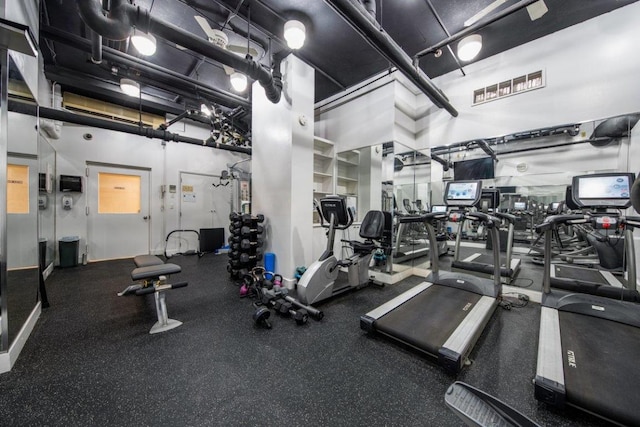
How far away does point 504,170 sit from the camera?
14.6ft

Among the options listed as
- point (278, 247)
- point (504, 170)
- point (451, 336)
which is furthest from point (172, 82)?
point (504, 170)

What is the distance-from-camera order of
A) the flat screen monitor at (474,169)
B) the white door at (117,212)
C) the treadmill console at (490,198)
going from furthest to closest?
the white door at (117,212) < the flat screen monitor at (474,169) < the treadmill console at (490,198)

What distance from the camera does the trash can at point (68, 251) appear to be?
4676 mm

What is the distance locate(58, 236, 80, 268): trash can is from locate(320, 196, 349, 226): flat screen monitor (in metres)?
5.47

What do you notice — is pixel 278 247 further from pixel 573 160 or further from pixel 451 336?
pixel 573 160

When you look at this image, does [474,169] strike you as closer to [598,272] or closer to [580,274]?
[580,274]

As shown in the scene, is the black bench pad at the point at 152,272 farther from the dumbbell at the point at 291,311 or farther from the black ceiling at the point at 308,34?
the black ceiling at the point at 308,34

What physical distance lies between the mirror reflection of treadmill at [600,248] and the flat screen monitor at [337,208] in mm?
2582

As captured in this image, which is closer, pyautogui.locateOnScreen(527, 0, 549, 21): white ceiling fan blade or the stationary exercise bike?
pyautogui.locateOnScreen(527, 0, 549, 21): white ceiling fan blade

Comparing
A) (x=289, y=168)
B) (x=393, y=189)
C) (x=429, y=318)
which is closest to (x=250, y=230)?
(x=289, y=168)

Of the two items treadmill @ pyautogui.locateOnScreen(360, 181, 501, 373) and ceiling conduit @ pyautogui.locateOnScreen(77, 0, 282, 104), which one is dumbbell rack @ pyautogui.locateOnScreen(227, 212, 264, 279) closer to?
ceiling conduit @ pyautogui.locateOnScreen(77, 0, 282, 104)

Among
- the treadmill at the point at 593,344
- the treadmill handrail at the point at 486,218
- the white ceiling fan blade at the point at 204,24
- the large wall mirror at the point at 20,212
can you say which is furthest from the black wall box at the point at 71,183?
the treadmill at the point at 593,344

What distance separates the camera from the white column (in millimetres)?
3686

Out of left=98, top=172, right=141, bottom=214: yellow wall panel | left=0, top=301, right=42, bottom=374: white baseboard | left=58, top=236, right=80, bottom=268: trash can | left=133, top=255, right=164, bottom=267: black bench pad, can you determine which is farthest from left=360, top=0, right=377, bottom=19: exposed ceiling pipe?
left=58, top=236, right=80, bottom=268: trash can
